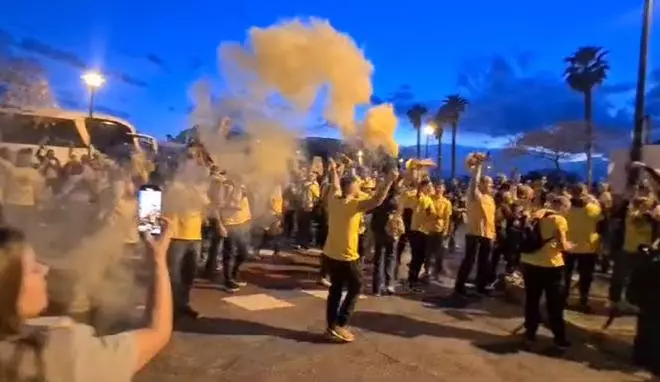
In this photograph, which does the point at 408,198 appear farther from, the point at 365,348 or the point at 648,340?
the point at 648,340

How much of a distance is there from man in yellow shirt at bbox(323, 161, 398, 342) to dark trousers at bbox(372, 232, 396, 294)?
2.63 m

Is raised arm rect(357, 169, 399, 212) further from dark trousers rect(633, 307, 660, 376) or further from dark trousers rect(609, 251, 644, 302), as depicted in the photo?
dark trousers rect(609, 251, 644, 302)

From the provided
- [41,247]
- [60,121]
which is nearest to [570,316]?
[41,247]

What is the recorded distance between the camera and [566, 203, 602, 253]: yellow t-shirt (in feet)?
30.5

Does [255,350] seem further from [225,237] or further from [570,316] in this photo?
[570,316]

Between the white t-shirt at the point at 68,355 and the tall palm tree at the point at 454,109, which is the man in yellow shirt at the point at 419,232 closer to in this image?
the white t-shirt at the point at 68,355

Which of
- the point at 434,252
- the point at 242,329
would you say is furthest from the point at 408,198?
the point at 242,329

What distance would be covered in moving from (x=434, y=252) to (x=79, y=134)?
6714 millimetres

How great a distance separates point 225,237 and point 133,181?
10.9 feet

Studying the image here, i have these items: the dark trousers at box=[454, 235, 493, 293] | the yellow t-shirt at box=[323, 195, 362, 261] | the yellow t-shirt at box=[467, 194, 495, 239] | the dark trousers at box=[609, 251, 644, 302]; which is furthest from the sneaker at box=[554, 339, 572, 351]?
the yellow t-shirt at box=[467, 194, 495, 239]

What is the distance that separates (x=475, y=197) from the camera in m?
10.3

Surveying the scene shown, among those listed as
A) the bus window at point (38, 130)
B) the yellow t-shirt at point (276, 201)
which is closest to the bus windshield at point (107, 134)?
the bus window at point (38, 130)

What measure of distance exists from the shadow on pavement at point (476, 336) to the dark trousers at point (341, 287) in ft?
2.52

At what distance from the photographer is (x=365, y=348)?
7320 millimetres
